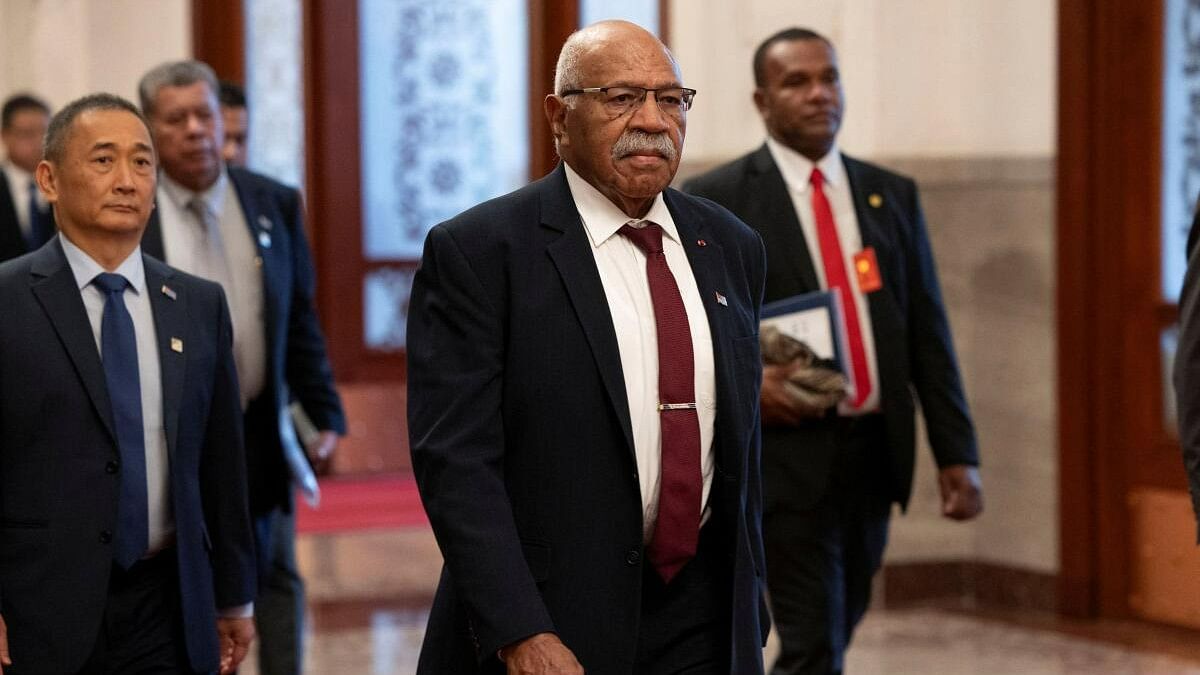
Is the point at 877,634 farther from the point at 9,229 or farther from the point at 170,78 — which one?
the point at 9,229

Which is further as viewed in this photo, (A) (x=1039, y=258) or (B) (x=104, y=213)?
(A) (x=1039, y=258)

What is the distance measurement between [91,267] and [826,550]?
6.44ft

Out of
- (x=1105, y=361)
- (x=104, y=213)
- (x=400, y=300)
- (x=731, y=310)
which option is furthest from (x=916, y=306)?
(x=400, y=300)

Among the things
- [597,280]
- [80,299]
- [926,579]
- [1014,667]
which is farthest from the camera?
[926,579]

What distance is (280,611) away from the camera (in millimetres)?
5070

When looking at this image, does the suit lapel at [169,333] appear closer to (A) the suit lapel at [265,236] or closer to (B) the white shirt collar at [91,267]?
(B) the white shirt collar at [91,267]

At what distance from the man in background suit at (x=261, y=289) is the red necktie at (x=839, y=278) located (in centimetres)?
147

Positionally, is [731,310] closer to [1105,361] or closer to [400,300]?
[1105,361]

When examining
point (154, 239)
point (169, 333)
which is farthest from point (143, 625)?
point (154, 239)

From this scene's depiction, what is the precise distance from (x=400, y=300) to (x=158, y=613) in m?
7.35

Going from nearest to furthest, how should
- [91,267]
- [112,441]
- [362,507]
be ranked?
[112,441], [91,267], [362,507]

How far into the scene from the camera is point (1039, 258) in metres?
7.22

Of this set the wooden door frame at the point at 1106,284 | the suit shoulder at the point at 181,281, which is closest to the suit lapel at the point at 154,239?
the suit shoulder at the point at 181,281

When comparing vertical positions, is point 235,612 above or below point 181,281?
below
